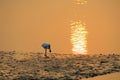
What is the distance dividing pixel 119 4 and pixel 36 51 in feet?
60.8

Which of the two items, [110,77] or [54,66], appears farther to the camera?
[54,66]

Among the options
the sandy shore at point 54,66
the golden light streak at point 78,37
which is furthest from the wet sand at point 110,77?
the golden light streak at point 78,37

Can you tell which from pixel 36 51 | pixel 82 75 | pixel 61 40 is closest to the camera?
pixel 82 75

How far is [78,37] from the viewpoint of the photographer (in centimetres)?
2188

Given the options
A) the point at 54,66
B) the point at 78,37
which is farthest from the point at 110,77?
the point at 78,37

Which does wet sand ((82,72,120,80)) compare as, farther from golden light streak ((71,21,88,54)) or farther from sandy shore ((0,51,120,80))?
golden light streak ((71,21,88,54))

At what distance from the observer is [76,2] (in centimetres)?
3862

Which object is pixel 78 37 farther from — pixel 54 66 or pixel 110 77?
pixel 110 77

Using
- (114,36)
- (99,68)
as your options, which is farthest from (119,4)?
(99,68)

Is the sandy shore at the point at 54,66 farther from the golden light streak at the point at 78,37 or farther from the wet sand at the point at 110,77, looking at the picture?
the golden light streak at the point at 78,37

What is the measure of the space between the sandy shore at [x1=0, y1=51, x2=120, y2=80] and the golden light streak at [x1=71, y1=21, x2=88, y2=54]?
2.07 m

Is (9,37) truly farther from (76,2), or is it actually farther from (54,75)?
(76,2)

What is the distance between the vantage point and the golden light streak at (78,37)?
18594 mm

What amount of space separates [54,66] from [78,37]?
294 inches
